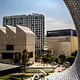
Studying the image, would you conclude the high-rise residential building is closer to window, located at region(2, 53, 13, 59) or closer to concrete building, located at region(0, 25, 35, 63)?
concrete building, located at region(0, 25, 35, 63)

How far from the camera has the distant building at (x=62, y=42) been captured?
209ft

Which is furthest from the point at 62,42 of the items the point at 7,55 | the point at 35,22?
the point at 35,22

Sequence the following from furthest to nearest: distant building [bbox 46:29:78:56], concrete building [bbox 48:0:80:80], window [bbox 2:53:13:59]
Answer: distant building [bbox 46:29:78:56] < window [bbox 2:53:13:59] < concrete building [bbox 48:0:80:80]

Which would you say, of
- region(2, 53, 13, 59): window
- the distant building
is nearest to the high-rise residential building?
the distant building

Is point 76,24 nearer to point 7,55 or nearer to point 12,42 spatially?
point 12,42

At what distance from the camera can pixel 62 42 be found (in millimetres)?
63938

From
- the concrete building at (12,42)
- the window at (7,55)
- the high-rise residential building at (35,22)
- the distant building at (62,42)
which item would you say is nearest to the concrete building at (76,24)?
Answer: the concrete building at (12,42)

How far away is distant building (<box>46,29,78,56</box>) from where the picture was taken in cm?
6356

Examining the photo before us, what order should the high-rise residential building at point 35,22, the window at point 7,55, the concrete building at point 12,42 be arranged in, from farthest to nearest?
the high-rise residential building at point 35,22 < the window at point 7,55 < the concrete building at point 12,42

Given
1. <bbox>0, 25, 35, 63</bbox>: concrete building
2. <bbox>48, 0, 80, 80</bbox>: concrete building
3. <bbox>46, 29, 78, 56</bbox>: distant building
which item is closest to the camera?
<bbox>48, 0, 80, 80</bbox>: concrete building

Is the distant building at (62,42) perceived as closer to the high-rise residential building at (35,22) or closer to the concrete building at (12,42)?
the high-rise residential building at (35,22)

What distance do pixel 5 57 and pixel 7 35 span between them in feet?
19.3

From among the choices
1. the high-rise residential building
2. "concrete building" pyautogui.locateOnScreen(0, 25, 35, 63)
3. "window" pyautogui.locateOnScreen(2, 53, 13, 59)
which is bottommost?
"window" pyautogui.locateOnScreen(2, 53, 13, 59)

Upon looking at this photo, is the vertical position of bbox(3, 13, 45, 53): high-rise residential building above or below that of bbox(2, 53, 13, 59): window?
above
